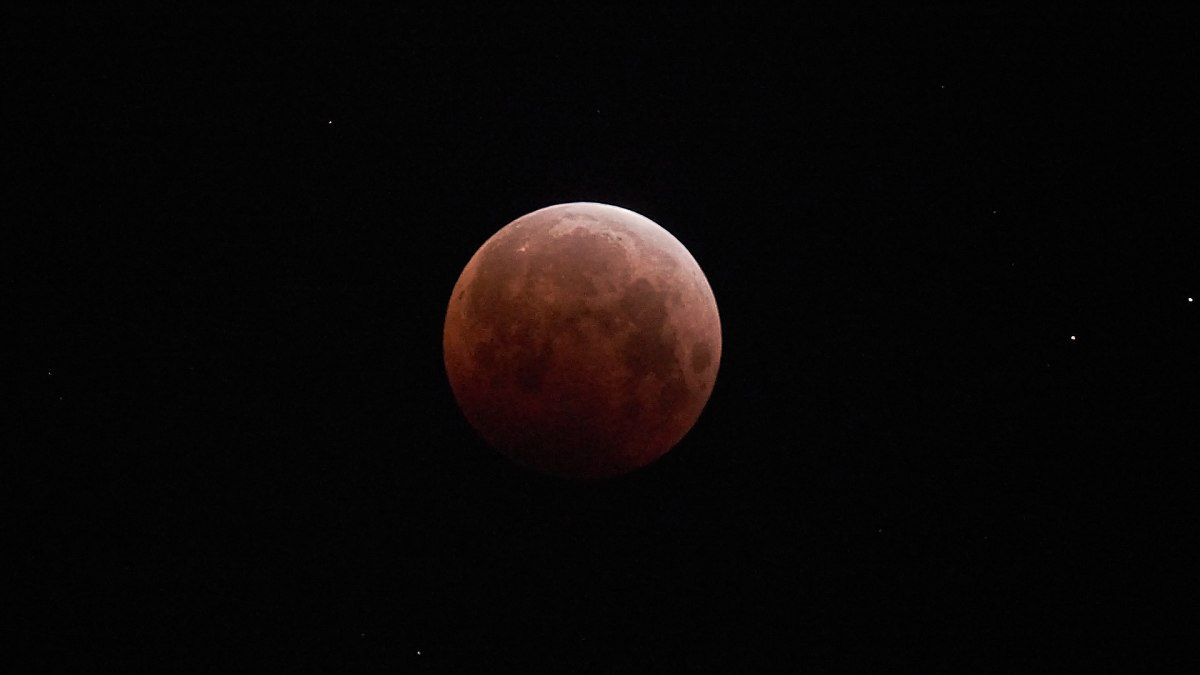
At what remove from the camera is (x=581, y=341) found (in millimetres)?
2918

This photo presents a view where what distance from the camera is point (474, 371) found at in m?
3.14

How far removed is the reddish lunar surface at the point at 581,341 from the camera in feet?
9.65

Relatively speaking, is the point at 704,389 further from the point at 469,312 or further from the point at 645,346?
the point at 469,312

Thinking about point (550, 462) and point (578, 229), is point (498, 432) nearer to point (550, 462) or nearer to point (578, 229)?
point (550, 462)

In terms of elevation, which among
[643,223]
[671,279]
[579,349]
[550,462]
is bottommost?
[550,462]

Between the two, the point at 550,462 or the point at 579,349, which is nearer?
the point at 579,349

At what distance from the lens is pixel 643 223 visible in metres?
3.33

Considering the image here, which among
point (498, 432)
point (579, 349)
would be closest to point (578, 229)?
point (579, 349)

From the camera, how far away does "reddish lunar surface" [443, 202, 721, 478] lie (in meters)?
2.94

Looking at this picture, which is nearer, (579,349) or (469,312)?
(579,349)

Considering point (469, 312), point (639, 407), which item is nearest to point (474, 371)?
point (469, 312)

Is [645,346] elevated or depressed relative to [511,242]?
depressed

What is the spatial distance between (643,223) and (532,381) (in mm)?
965

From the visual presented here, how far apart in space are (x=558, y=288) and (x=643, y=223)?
637 mm
